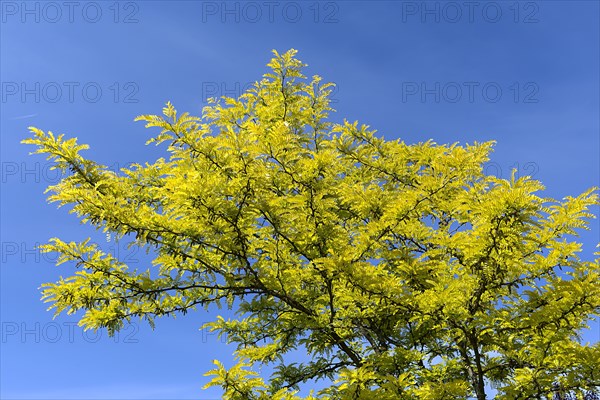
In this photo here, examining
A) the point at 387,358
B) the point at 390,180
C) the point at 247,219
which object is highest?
the point at 390,180

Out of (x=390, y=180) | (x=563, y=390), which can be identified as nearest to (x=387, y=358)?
(x=563, y=390)

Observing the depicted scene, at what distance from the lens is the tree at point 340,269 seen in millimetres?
8180

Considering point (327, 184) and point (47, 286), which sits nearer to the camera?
point (327, 184)

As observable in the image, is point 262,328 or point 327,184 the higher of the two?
point 327,184

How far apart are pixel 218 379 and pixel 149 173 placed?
663 centimetres

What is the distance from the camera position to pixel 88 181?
10.4 m

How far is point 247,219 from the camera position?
895cm

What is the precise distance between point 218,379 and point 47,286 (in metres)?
4.19

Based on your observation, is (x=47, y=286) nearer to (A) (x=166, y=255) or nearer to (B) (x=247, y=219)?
(A) (x=166, y=255)

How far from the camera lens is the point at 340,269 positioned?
8.47 metres

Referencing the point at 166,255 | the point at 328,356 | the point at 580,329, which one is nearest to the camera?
the point at 580,329

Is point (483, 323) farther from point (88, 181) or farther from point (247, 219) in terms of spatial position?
point (88, 181)

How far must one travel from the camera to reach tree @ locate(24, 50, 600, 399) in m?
8.18

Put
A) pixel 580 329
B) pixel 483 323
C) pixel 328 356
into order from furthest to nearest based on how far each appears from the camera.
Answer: pixel 328 356 < pixel 580 329 < pixel 483 323
